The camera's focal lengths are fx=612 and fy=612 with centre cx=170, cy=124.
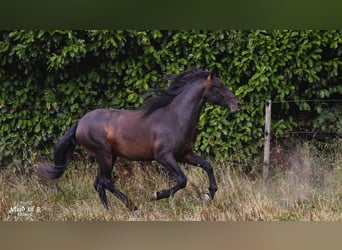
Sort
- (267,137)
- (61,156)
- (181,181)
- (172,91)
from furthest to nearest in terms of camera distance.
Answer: (267,137), (61,156), (172,91), (181,181)

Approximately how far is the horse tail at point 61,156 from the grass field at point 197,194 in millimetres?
255

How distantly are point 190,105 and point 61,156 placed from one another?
2.60ft

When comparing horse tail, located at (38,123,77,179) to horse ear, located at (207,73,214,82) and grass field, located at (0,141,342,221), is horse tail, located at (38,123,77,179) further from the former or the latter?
horse ear, located at (207,73,214,82)

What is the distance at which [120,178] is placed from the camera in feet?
13.2

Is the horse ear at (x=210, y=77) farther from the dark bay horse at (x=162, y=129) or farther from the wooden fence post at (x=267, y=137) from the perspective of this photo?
the wooden fence post at (x=267, y=137)

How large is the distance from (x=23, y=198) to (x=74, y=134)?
2.30 feet

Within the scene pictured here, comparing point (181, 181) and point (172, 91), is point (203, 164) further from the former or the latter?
point (172, 91)

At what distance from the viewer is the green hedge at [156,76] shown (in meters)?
4.06

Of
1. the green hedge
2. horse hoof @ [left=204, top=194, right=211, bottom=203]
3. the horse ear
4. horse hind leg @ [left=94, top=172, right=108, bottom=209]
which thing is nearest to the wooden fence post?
the green hedge

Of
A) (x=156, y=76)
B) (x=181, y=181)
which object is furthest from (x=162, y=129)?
(x=156, y=76)

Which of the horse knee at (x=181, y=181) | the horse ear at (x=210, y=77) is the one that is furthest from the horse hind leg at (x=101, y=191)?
the horse ear at (x=210, y=77)

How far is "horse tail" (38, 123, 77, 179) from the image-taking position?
339 centimetres

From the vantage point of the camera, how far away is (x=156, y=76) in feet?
13.5

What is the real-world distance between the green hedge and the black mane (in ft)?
2.46
